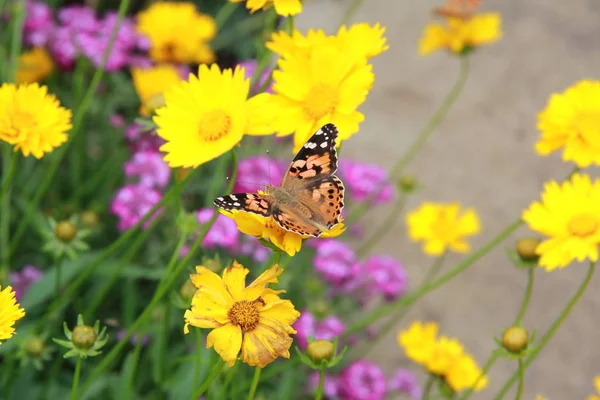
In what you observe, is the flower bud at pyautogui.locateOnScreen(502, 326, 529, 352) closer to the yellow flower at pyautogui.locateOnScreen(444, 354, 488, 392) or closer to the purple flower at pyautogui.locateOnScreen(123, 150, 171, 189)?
the yellow flower at pyautogui.locateOnScreen(444, 354, 488, 392)

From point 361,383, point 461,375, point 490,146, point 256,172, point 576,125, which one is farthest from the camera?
point 490,146

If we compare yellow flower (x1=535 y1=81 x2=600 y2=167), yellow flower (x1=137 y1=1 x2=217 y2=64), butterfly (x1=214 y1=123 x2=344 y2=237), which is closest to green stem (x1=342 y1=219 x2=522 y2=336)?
yellow flower (x1=535 y1=81 x2=600 y2=167)

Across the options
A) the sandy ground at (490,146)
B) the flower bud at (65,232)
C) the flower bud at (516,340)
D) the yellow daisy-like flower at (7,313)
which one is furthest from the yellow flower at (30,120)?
the sandy ground at (490,146)

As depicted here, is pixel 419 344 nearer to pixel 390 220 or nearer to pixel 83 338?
pixel 83 338

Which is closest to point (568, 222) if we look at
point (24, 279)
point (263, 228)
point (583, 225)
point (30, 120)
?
point (583, 225)

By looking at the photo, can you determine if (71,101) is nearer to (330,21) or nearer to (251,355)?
(330,21)

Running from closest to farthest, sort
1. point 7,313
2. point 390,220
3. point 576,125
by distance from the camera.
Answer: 1. point 7,313
2. point 576,125
3. point 390,220
